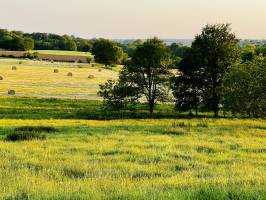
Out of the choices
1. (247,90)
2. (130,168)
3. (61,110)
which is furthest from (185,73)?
(130,168)

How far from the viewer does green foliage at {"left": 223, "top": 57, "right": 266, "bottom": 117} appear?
42906mm

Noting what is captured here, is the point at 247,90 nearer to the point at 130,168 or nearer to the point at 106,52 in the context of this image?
the point at 130,168

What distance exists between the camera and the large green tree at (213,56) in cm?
5347

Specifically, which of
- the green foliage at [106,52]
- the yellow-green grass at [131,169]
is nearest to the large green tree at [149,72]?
the yellow-green grass at [131,169]

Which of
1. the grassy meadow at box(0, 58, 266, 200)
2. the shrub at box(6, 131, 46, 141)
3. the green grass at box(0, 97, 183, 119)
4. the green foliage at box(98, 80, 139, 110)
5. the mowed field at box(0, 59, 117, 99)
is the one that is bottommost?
the mowed field at box(0, 59, 117, 99)

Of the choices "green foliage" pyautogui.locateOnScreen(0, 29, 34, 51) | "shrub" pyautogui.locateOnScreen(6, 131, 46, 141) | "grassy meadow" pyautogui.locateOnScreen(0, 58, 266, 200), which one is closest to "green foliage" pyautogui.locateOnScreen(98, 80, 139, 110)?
"grassy meadow" pyautogui.locateOnScreen(0, 58, 266, 200)

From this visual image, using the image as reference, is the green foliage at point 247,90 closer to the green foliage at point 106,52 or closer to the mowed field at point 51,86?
the mowed field at point 51,86

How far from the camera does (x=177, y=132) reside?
28.3 m

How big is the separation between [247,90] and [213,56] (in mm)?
11363

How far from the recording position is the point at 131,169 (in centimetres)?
1410

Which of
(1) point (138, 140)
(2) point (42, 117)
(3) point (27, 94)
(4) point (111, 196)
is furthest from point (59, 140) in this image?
(3) point (27, 94)

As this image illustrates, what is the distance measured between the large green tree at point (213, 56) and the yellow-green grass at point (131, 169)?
3081cm

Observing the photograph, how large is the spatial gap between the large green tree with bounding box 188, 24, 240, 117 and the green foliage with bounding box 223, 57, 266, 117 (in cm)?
845

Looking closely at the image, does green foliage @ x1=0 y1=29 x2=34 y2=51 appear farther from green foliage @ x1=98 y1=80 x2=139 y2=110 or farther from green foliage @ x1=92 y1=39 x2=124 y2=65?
green foliage @ x1=98 y1=80 x2=139 y2=110
